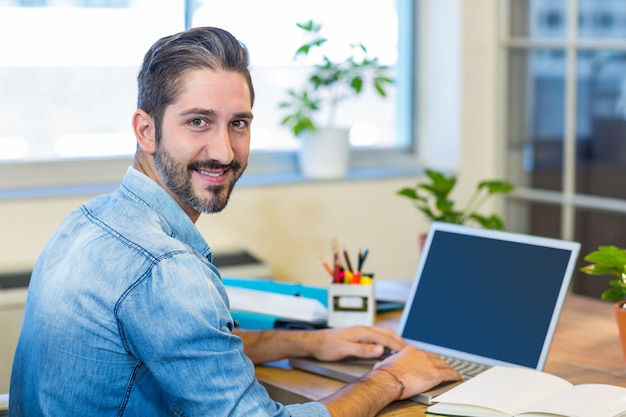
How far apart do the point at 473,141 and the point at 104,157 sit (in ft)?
4.75

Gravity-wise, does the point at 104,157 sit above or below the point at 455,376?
above

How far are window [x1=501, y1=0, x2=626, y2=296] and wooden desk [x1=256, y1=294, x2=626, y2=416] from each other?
121 centimetres

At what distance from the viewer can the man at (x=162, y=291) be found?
1485mm

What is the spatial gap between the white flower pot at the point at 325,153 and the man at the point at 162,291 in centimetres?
185

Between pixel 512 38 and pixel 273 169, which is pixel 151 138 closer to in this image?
pixel 273 169

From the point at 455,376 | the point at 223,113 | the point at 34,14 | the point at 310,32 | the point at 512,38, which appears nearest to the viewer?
the point at 223,113

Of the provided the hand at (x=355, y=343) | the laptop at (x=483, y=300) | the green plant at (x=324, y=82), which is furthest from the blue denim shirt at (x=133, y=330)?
the green plant at (x=324, y=82)

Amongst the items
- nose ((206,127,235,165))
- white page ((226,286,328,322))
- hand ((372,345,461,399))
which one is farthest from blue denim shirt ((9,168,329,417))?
white page ((226,286,328,322))

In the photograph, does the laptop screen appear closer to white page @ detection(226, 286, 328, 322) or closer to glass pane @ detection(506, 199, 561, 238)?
white page @ detection(226, 286, 328, 322)

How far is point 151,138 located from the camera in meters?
1.71

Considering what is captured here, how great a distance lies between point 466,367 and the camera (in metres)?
1.95

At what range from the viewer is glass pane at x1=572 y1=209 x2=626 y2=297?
3.46 meters

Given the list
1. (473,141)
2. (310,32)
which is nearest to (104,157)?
(310,32)

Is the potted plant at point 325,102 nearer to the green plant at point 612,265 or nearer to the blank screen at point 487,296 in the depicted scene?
the blank screen at point 487,296
